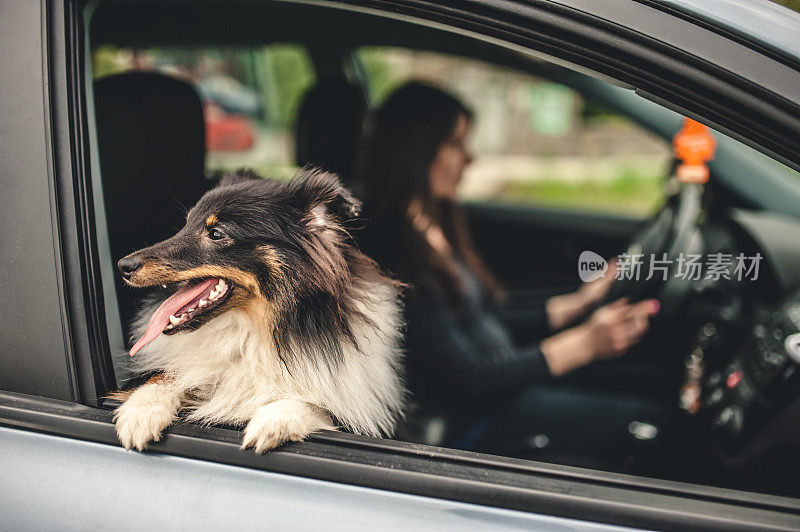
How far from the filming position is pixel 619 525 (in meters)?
1.04

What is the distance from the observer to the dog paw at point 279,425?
3.94 ft

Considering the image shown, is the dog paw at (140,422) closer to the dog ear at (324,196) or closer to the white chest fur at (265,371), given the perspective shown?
the white chest fur at (265,371)

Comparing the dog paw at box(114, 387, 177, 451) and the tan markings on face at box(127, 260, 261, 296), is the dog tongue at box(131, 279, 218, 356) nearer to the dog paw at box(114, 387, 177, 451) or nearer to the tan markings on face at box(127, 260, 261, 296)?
the tan markings on face at box(127, 260, 261, 296)

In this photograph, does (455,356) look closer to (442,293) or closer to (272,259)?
(442,293)

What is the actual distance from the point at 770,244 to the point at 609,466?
94 cm

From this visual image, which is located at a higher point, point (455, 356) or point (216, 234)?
point (216, 234)

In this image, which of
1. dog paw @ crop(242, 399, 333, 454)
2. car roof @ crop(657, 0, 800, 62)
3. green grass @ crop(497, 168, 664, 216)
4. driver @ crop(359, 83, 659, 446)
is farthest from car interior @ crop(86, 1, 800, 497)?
green grass @ crop(497, 168, 664, 216)

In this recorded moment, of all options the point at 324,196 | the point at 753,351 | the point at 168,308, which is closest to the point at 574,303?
the point at 753,351

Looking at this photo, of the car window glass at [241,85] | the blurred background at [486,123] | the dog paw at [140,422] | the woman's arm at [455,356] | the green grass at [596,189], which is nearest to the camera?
the dog paw at [140,422]

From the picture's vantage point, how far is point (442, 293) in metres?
2.37

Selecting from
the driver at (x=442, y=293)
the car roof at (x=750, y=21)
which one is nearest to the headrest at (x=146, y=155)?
the driver at (x=442, y=293)

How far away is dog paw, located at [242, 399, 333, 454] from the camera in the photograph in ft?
3.94

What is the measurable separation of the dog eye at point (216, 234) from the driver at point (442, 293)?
616mm

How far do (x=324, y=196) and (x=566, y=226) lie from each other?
2.58 metres
